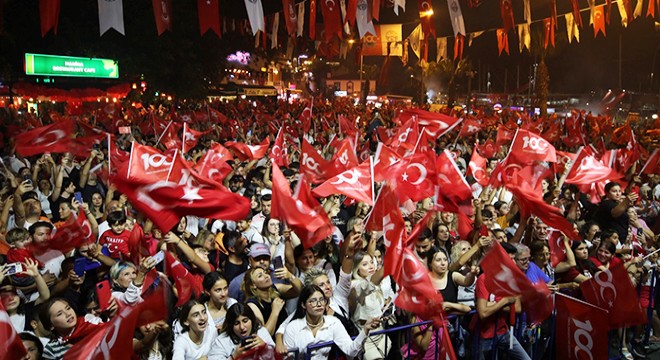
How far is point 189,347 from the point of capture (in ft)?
16.4

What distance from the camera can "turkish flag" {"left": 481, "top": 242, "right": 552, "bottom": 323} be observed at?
5.19 metres

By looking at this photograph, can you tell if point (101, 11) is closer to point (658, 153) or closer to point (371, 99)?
point (658, 153)

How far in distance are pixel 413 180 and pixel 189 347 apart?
4511mm

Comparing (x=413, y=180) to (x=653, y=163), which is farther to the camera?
(x=653, y=163)

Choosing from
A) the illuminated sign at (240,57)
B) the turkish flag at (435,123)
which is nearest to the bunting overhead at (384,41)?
the turkish flag at (435,123)

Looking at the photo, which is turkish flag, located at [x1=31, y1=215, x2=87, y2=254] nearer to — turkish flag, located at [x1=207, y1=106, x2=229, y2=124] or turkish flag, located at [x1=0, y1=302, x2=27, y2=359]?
turkish flag, located at [x1=0, y1=302, x2=27, y2=359]

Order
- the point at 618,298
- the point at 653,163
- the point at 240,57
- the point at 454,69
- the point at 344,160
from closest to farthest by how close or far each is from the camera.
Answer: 1. the point at 618,298
2. the point at 653,163
3. the point at 344,160
4. the point at 454,69
5. the point at 240,57

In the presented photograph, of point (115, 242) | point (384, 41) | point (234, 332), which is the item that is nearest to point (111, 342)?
point (234, 332)

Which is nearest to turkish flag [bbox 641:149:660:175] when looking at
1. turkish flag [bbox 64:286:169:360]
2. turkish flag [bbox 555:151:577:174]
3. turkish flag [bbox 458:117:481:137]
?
turkish flag [bbox 555:151:577:174]

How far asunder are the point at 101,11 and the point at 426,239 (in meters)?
8.10

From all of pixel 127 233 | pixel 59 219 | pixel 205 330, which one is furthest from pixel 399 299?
pixel 59 219

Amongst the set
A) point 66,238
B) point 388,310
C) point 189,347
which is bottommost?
point 388,310

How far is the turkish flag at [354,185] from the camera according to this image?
24.9 ft

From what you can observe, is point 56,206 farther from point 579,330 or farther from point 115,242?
point 579,330
